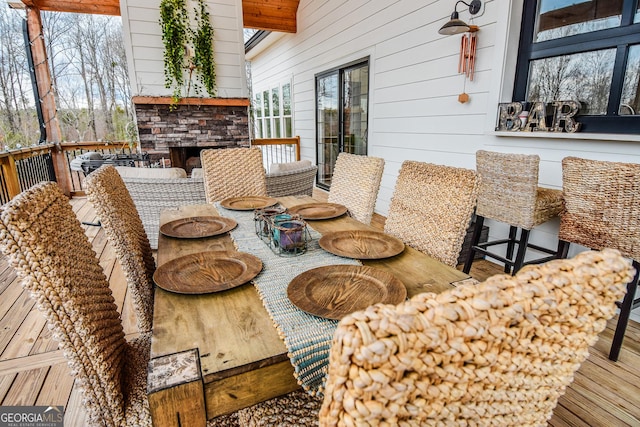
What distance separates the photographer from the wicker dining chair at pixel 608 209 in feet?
5.77

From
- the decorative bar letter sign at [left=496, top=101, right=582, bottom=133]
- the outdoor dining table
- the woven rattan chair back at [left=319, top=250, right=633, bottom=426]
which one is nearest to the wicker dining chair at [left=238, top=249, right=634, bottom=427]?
the woven rattan chair back at [left=319, top=250, right=633, bottom=426]

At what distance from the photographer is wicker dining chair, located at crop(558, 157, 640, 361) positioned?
1.76 metres

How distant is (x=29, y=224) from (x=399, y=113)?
361 centimetres

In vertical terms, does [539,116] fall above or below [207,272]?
above

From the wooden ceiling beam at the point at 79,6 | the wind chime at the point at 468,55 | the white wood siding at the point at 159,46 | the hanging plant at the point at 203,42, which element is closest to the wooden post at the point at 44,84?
the wooden ceiling beam at the point at 79,6

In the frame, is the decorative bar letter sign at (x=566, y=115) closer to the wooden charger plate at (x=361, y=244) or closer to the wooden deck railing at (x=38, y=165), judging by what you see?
the wooden charger plate at (x=361, y=244)

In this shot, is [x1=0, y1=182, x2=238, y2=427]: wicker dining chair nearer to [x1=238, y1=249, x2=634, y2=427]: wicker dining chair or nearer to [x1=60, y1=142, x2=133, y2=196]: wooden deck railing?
[x1=238, y1=249, x2=634, y2=427]: wicker dining chair

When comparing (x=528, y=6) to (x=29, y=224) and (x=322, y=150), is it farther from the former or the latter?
(x=322, y=150)

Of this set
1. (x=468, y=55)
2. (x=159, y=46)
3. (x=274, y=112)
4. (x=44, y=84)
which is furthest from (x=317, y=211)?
(x=274, y=112)

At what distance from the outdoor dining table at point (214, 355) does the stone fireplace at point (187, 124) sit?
457 cm

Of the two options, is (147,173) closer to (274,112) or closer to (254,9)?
(254,9)

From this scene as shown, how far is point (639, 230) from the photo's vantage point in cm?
176

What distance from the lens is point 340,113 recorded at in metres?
5.27

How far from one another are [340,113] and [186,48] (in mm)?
2364
